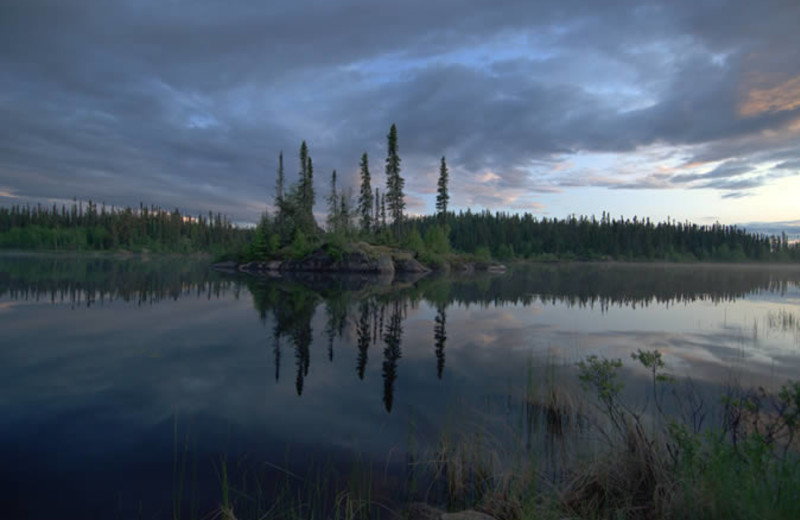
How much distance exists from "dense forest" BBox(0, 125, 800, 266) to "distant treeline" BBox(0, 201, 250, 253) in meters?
0.31

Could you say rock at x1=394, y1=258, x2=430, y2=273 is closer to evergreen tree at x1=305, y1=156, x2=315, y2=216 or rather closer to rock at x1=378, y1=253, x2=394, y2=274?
rock at x1=378, y1=253, x2=394, y2=274

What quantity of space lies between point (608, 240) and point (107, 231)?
173814 mm

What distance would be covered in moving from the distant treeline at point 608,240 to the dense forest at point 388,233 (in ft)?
1.40

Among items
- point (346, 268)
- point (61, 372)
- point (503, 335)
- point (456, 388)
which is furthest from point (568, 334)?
point (346, 268)

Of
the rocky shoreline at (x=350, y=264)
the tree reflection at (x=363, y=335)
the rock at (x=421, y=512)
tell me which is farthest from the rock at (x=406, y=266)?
the rock at (x=421, y=512)

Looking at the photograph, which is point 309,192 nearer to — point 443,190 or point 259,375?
point 443,190

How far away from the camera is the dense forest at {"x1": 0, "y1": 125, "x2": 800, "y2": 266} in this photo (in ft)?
224

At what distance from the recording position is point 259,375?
415 inches

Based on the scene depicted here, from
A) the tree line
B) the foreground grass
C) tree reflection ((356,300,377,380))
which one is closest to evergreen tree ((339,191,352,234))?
the tree line

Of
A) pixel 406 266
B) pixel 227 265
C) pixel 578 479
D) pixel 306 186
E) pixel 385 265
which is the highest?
pixel 306 186

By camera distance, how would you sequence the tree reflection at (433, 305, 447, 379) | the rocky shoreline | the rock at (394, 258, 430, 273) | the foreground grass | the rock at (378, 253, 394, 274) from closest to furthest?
the foreground grass
the tree reflection at (433, 305, 447, 379)
the rock at (378, 253, 394, 274)
the rocky shoreline
the rock at (394, 258, 430, 273)

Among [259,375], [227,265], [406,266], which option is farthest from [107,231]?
[259,375]

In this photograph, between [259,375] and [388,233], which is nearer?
[259,375]

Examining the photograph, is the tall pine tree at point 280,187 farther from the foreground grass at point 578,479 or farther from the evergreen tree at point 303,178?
the foreground grass at point 578,479
